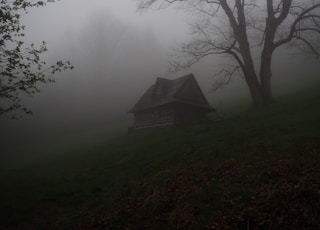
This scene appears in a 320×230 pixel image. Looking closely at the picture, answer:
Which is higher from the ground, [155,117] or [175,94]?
[175,94]

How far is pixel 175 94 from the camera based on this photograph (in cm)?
3012

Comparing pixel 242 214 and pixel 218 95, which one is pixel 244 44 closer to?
pixel 242 214

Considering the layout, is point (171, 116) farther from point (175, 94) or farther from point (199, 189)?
point (199, 189)

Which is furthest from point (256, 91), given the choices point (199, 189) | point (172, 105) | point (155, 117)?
point (199, 189)

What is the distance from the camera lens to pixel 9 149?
49875 millimetres

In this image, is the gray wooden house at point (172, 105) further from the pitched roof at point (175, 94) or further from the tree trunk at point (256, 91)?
the tree trunk at point (256, 91)

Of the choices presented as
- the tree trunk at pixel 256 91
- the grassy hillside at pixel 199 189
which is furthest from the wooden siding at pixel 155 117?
the grassy hillside at pixel 199 189

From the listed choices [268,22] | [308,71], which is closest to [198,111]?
[268,22]

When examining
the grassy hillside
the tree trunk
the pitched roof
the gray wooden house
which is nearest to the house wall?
the gray wooden house

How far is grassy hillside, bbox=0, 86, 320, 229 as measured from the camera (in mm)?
6613

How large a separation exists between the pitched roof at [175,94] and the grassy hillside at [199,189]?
532 inches

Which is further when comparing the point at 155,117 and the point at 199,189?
the point at 155,117

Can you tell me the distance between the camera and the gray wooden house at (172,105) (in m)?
29.5

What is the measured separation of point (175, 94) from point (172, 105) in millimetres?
1359
